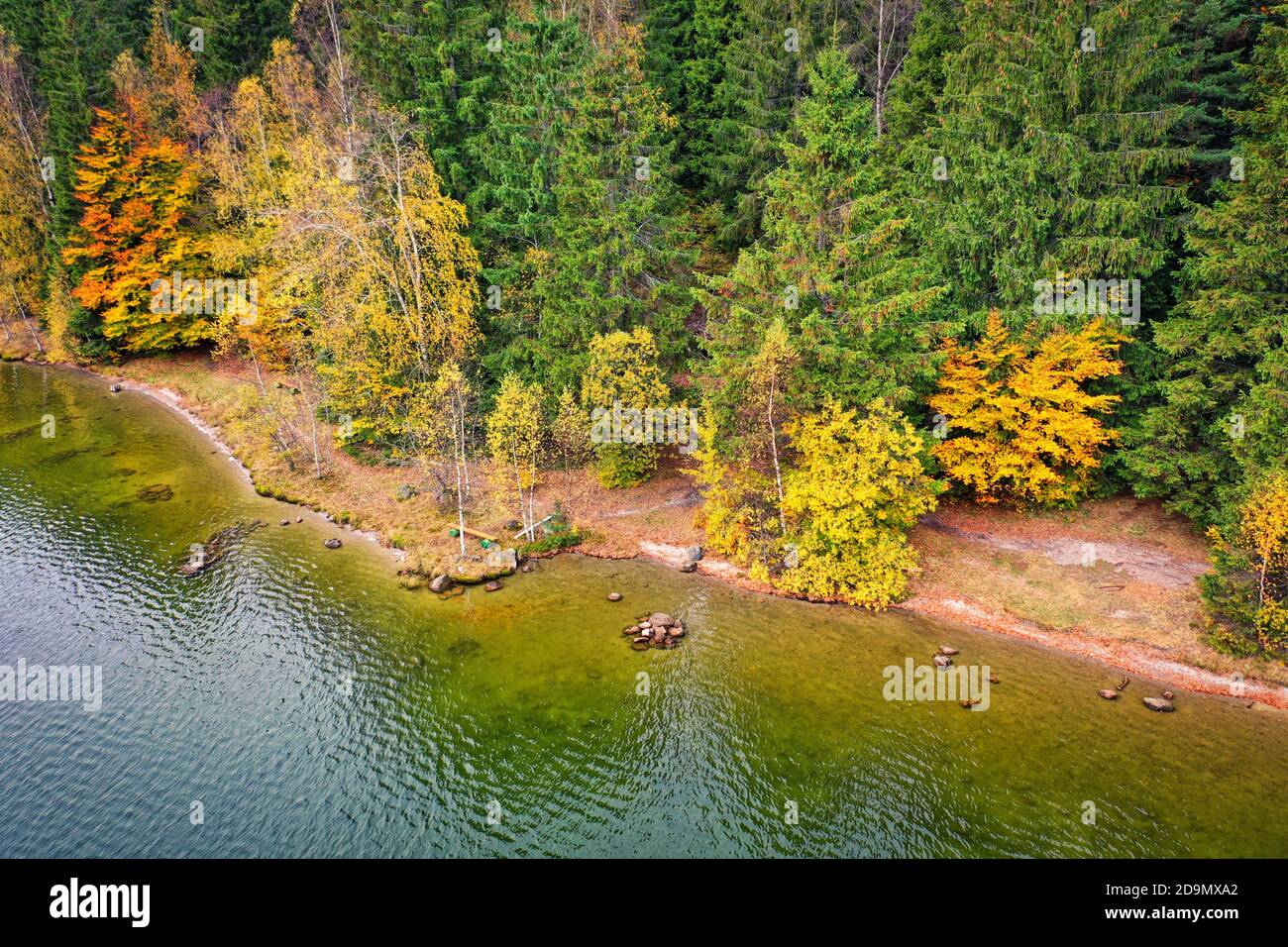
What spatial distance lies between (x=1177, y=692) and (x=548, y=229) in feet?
90.8

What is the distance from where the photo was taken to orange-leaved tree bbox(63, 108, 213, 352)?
1606 inches

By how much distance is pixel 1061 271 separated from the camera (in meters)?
22.8

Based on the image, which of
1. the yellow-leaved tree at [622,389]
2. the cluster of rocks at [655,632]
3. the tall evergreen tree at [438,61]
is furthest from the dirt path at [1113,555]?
the tall evergreen tree at [438,61]

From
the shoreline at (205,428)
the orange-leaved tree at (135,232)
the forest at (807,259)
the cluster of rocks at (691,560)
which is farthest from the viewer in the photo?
A: the orange-leaved tree at (135,232)

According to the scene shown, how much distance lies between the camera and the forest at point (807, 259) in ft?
69.9

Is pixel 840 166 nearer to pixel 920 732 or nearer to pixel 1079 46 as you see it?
pixel 1079 46

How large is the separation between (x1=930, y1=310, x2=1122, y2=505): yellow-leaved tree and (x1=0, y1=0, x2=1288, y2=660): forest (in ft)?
0.38

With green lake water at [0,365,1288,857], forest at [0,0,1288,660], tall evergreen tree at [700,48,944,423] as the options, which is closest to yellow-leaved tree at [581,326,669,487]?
forest at [0,0,1288,660]

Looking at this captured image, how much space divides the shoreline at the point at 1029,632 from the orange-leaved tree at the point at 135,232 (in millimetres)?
24010

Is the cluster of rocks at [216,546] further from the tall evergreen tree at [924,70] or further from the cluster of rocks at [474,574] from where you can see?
the tall evergreen tree at [924,70]

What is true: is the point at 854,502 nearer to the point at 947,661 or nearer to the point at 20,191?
the point at 947,661

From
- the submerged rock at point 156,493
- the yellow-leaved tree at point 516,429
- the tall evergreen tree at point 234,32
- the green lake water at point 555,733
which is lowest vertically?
the green lake water at point 555,733

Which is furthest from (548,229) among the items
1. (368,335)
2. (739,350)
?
(739,350)

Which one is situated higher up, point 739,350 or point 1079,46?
point 1079,46
